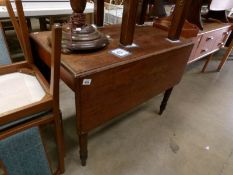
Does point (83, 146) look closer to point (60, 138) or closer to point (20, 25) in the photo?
point (60, 138)

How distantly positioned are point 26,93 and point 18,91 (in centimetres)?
4

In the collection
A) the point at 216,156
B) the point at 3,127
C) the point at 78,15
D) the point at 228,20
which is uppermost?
the point at 78,15

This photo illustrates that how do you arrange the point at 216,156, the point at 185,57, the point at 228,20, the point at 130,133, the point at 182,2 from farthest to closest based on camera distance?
the point at 228,20 < the point at 130,133 < the point at 216,156 < the point at 185,57 < the point at 182,2

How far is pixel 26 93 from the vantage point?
0.83m

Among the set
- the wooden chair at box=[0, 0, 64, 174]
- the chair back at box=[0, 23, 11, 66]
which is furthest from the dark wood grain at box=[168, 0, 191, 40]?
the chair back at box=[0, 23, 11, 66]

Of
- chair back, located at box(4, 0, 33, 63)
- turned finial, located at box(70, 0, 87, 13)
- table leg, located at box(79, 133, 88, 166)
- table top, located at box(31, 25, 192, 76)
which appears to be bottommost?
table leg, located at box(79, 133, 88, 166)

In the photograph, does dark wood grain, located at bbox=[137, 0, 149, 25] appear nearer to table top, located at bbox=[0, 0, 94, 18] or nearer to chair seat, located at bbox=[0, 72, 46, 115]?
table top, located at bbox=[0, 0, 94, 18]

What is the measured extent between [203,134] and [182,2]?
1.09 m

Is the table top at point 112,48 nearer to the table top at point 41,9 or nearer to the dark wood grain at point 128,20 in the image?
the dark wood grain at point 128,20

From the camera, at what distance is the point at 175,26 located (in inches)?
46.5

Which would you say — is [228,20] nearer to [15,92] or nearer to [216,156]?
[216,156]

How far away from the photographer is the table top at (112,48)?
0.80 meters

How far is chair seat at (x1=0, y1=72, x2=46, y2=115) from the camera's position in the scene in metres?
0.77

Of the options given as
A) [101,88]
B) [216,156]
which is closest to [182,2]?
[101,88]
